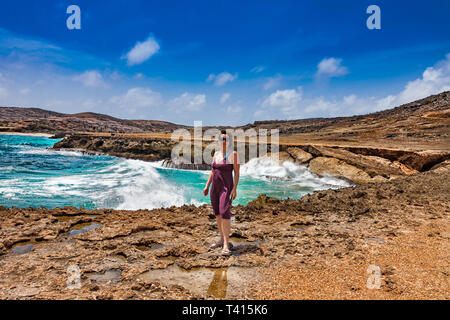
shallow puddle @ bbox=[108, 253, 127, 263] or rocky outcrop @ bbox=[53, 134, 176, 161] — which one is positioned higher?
rocky outcrop @ bbox=[53, 134, 176, 161]

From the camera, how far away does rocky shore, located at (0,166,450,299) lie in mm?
3047

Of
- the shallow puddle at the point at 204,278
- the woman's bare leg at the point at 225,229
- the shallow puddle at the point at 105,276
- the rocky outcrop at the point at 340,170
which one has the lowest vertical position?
the shallow puddle at the point at 204,278

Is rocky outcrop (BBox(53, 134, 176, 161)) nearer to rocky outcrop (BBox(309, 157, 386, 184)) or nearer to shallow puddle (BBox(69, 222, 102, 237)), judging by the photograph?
rocky outcrop (BBox(309, 157, 386, 184))

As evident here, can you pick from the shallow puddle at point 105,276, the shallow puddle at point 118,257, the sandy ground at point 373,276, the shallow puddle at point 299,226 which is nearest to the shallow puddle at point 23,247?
the shallow puddle at point 118,257

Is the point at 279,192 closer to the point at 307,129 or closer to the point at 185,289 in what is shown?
the point at 185,289

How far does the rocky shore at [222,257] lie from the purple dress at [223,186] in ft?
2.36

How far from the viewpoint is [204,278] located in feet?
11.1

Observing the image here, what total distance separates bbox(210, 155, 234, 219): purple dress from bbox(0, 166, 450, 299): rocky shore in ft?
2.36

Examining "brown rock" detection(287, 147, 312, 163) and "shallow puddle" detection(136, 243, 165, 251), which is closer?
"shallow puddle" detection(136, 243, 165, 251)

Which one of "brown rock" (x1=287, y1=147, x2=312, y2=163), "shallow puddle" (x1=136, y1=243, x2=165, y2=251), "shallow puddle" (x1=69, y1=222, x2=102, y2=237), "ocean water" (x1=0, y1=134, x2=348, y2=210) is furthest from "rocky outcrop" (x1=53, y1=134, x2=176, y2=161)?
"shallow puddle" (x1=136, y1=243, x2=165, y2=251)

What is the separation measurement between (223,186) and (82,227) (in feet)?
10.8

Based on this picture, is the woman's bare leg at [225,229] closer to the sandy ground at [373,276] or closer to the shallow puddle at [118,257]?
the sandy ground at [373,276]

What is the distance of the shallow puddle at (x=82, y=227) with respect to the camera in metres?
5.02

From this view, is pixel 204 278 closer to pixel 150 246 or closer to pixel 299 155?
pixel 150 246
